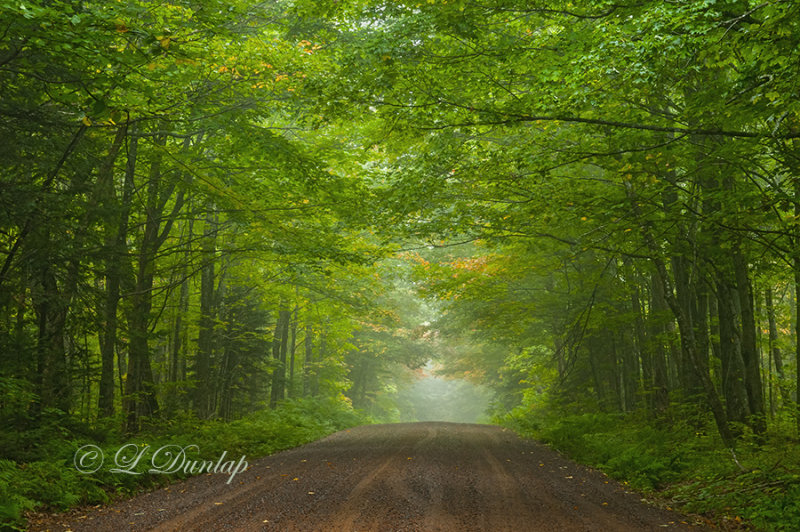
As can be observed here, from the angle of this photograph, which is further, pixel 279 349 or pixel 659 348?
pixel 279 349

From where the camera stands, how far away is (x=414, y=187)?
33.9 ft

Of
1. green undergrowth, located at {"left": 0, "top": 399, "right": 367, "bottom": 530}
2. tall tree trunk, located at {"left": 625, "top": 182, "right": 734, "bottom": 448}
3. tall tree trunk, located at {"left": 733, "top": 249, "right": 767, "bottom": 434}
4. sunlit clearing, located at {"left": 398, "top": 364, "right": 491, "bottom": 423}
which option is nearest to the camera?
green undergrowth, located at {"left": 0, "top": 399, "right": 367, "bottom": 530}

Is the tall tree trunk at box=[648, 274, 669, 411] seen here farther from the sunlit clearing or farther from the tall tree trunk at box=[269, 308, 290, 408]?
the sunlit clearing

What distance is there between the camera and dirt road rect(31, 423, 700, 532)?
5.56 m

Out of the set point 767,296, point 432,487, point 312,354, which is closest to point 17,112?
point 432,487

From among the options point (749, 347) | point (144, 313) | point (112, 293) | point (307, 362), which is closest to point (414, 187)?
point (112, 293)

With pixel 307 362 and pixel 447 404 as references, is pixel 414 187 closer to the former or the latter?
pixel 307 362

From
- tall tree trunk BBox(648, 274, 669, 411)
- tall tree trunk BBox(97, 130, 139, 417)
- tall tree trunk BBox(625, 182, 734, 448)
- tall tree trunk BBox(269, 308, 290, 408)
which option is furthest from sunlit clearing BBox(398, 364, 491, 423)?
tall tree trunk BBox(97, 130, 139, 417)

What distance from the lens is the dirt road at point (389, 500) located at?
556 centimetres

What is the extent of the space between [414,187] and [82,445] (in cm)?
743

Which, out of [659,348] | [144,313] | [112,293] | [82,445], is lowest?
[82,445]

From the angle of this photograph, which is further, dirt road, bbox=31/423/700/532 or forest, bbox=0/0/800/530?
forest, bbox=0/0/800/530

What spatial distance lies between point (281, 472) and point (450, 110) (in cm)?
667

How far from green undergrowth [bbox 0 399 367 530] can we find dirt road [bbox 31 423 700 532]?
1.16 feet
